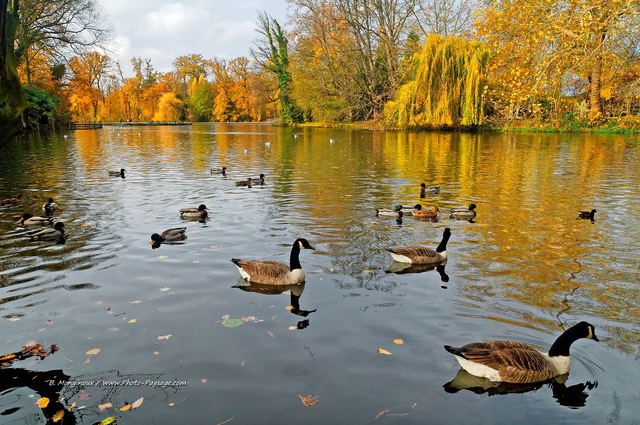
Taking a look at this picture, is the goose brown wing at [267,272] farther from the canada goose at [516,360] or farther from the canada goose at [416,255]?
the canada goose at [516,360]

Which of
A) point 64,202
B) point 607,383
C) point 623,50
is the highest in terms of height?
point 623,50

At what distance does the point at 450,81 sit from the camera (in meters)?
46.5

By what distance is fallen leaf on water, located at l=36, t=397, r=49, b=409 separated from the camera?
4.52m

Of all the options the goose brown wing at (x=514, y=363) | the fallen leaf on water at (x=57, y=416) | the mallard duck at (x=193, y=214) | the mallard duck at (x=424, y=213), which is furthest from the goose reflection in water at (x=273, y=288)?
the mallard duck at (x=424, y=213)

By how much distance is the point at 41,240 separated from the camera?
1035 cm

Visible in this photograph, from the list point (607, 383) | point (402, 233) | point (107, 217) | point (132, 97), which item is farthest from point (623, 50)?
point (132, 97)

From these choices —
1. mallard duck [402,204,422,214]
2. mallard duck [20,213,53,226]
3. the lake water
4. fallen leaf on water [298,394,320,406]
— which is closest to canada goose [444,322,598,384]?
the lake water

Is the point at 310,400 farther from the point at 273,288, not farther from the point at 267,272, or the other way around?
the point at 267,272

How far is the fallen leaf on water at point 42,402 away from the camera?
452 cm

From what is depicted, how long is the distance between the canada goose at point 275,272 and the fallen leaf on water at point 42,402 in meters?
3.80

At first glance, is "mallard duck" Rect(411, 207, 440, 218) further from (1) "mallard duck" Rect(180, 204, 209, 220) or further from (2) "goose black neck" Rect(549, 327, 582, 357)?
(2) "goose black neck" Rect(549, 327, 582, 357)

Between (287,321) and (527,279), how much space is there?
4.57 meters

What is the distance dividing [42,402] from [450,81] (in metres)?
48.2

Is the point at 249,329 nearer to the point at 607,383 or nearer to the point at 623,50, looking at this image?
the point at 607,383
